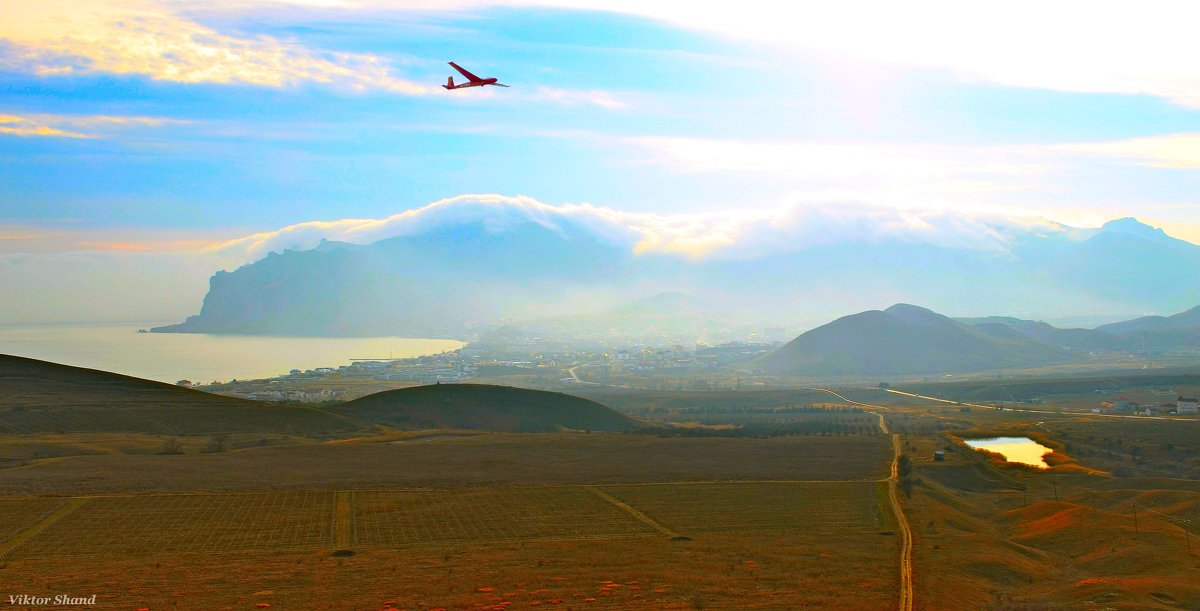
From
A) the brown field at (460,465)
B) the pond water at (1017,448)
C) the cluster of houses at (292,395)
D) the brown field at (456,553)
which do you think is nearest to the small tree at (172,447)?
the brown field at (460,465)

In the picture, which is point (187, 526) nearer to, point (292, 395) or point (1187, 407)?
point (292, 395)

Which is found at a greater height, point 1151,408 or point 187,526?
point 1151,408

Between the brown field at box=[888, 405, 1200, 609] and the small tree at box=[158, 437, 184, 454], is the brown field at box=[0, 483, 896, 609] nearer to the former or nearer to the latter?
the brown field at box=[888, 405, 1200, 609]

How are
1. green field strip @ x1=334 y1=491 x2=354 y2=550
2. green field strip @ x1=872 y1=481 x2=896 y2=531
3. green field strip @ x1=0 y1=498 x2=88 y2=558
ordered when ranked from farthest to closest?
green field strip @ x1=872 y1=481 x2=896 y2=531 → green field strip @ x1=334 y1=491 x2=354 y2=550 → green field strip @ x1=0 y1=498 x2=88 y2=558

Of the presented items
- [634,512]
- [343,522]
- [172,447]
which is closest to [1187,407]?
[634,512]

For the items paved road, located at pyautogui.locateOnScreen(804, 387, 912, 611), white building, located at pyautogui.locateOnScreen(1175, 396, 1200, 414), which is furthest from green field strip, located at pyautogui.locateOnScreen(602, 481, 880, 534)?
white building, located at pyautogui.locateOnScreen(1175, 396, 1200, 414)

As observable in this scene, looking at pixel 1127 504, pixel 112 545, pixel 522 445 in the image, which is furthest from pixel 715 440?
pixel 112 545
